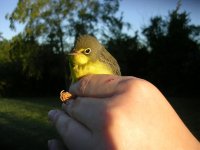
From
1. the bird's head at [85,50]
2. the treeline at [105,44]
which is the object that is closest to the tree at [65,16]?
the treeline at [105,44]

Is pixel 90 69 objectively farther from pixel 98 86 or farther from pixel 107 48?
pixel 107 48

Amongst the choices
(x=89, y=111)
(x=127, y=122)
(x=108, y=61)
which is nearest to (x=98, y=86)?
(x=89, y=111)

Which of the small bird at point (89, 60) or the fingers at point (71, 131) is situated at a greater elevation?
the small bird at point (89, 60)

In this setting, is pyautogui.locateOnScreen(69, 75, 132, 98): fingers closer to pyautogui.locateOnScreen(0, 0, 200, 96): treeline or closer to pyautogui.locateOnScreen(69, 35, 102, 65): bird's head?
pyautogui.locateOnScreen(69, 35, 102, 65): bird's head

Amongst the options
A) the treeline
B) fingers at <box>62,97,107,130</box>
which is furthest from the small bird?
the treeline

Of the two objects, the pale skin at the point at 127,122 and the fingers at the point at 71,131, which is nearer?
the pale skin at the point at 127,122

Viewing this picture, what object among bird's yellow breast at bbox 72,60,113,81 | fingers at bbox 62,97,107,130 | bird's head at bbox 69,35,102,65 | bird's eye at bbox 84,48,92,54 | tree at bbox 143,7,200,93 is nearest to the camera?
fingers at bbox 62,97,107,130

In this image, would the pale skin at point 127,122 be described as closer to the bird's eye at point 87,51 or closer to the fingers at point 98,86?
the fingers at point 98,86

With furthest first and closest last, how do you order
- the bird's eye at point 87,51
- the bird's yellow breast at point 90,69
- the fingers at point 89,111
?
the bird's eye at point 87,51 → the bird's yellow breast at point 90,69 → the fingers at point 89,111
